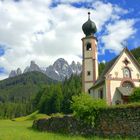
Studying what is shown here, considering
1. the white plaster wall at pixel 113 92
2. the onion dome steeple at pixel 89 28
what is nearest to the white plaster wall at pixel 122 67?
the white plaster wall at pixel 113 92

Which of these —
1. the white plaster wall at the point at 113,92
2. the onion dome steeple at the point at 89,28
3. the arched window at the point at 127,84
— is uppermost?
the onion dome steeple at the point at 89,28

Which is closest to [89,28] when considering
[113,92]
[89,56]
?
[89,56]

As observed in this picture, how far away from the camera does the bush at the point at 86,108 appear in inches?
1225

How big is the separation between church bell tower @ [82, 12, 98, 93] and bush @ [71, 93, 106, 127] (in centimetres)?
3214

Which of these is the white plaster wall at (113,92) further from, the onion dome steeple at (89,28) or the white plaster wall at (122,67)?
the onion dome steeple at (89,28)

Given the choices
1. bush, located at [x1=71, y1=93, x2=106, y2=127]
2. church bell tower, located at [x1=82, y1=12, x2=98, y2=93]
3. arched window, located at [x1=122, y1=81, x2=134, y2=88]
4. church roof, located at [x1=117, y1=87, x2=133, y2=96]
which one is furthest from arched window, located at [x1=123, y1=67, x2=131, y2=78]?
bush, located at [x1=71, y1=93, x2=106, y2=127]

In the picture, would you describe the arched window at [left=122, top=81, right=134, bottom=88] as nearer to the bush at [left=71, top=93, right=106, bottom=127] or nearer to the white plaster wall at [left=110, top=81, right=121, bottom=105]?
the white plaster wall at [left=110, top=81, right=121, bottom=105]

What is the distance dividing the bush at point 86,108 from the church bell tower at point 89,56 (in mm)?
32140

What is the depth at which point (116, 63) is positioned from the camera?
61.3 m

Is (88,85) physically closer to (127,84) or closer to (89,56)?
(89,56)

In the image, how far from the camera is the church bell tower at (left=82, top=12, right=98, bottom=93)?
6681 cm

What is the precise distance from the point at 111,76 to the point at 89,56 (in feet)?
30.5

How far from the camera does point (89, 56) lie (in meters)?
68.0

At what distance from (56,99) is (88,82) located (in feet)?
207
